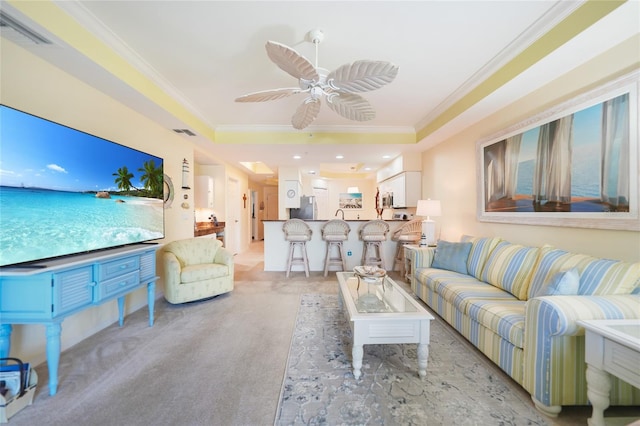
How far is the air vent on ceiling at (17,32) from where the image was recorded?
1490 mm

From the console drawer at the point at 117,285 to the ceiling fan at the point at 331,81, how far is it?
1893 mm

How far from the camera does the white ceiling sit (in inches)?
66.1

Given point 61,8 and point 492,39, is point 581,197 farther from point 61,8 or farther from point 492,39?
point 61,8

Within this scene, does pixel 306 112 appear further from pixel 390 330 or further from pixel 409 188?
pixel 409 188

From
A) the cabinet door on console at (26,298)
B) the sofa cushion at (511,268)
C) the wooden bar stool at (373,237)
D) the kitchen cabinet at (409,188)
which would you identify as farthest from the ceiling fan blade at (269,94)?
the kitchen cabinet at (409,188)

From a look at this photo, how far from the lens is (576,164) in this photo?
1998 millimetres

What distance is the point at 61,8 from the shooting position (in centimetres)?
164

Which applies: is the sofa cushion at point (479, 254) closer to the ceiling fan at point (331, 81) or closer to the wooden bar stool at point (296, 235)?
the ceiling fan at point (331, 81)

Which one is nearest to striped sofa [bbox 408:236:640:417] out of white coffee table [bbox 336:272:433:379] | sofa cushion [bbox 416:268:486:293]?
sofa cushion [bbox 416:268:486:293]

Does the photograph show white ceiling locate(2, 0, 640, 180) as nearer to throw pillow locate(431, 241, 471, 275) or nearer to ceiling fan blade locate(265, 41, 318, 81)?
ceiling fan blade locate(265, 41, 318, 81)

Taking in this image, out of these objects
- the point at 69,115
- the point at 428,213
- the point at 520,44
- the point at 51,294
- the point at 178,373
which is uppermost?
the point at 520,44

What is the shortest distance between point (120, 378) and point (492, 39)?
3.91 m

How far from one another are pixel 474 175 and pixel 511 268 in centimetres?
153

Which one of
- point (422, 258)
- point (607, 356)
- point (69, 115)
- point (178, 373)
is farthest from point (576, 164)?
point (69, 115)
